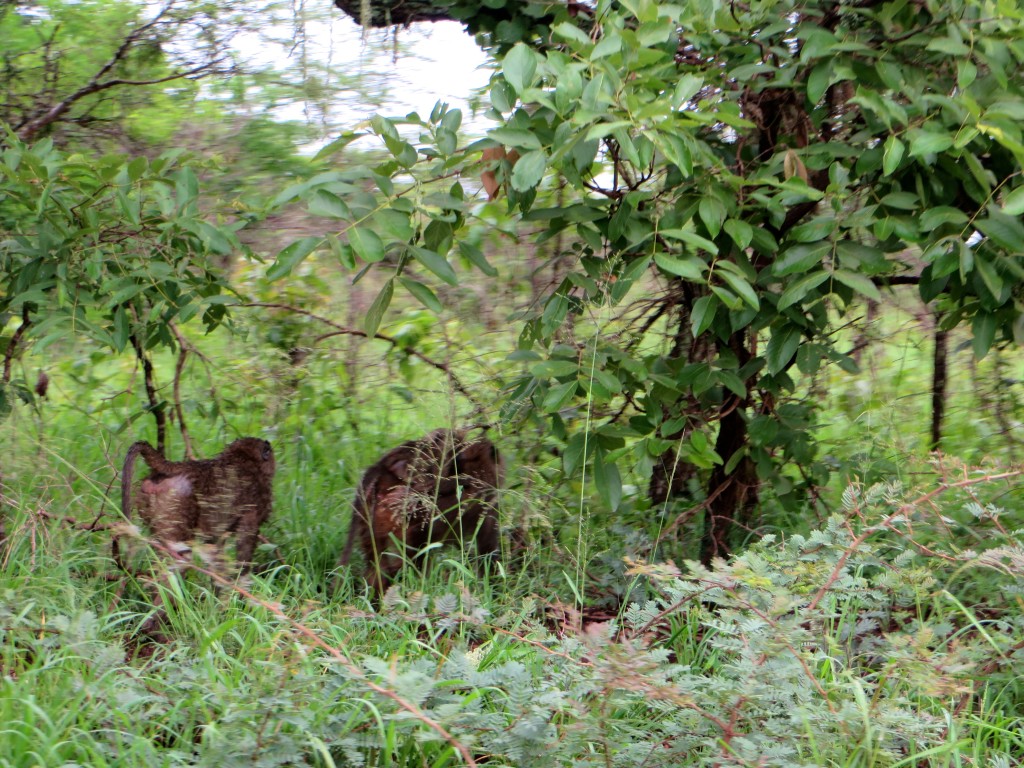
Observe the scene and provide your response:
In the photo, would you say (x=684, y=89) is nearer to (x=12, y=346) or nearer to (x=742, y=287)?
(x=742, y=287)

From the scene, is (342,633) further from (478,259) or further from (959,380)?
(959,380)

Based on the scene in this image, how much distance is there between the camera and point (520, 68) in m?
2.45

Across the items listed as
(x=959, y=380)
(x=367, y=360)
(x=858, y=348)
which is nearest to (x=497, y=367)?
(x=367, y=360)

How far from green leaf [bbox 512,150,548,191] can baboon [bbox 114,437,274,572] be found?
4.80 ft

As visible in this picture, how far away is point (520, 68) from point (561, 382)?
3.09 ft

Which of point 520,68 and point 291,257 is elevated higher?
point 520,68

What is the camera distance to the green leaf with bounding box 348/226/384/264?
241 cm

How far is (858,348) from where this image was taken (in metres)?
3.73

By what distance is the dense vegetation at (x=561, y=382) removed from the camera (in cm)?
213

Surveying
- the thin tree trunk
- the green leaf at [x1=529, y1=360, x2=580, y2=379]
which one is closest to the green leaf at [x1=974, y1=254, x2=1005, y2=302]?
the green leaf at [x1=529, y1=360, x2=580, y2=379]

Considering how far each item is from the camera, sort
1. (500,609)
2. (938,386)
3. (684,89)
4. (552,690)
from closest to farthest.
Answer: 1. (552,690)
2. (684,89)
3. (500,609)
4. (938,386)

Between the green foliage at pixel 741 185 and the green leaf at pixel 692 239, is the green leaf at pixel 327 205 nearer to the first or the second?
the green foliage at pixel 741 185

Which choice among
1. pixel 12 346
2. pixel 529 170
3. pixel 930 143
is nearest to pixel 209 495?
pixel 12 346

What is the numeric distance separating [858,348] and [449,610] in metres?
2.02
